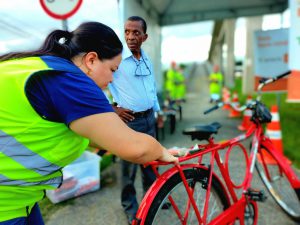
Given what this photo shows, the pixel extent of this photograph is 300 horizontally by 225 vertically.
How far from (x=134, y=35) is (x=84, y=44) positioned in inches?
42.1

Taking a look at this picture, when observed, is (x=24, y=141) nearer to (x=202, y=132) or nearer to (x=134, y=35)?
(x=202, y=132)

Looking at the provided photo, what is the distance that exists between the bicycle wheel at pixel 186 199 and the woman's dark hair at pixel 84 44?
90cm

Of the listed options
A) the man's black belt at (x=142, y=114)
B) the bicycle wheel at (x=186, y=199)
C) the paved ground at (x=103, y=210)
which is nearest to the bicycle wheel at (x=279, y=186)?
the paved ground at (x=103, y=210)

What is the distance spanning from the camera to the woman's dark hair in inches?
44.5

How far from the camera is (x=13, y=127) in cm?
104

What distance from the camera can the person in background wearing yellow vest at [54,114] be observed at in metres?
1.01

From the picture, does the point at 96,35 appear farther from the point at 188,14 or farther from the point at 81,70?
the point at 188,14

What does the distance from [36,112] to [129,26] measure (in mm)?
1283

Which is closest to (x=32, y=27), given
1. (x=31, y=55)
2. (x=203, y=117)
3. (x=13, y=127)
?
(x=31, y=55)

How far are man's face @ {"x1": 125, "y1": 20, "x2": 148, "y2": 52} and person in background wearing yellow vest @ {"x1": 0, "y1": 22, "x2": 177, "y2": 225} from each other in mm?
978

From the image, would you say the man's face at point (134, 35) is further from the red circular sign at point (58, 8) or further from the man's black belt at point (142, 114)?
the red circular sign at point (58, 8)

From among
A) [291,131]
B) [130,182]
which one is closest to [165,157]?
[130,182]

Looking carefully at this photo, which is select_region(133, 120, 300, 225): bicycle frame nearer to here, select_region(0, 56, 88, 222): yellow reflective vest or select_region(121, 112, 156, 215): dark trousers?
select_region(0, 56, 88, 222): yellow reflective vest

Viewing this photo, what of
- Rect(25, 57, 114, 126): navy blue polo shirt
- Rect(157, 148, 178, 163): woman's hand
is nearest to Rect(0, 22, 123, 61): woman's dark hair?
Rect(25, 57, 114, 126): navy blue polo shirt
